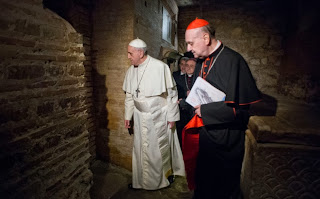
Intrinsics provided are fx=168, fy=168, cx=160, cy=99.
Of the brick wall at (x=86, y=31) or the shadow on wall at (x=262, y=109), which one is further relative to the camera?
the brick wall at (x=86, y=31)

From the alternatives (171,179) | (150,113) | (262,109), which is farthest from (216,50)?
(171,179)

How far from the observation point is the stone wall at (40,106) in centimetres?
140

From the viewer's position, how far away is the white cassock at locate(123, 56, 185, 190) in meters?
2.97

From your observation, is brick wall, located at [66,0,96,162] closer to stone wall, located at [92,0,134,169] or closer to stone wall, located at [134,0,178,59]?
stone wall, located at [92,0,134,169]

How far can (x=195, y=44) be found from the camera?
71.1 inches

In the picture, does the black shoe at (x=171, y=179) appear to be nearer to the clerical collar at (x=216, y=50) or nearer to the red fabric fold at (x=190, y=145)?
the red fabric fold at (x=190, y=145)

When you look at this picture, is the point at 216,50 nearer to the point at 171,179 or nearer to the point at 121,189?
the point at 171,179

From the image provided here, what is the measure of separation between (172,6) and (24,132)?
18.8 feet

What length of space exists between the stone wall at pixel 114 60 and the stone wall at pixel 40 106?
4.90ft

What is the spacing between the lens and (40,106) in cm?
166

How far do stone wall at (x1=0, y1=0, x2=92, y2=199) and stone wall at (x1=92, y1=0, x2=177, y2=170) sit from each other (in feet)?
4.90

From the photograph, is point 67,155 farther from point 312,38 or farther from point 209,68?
point 312,38

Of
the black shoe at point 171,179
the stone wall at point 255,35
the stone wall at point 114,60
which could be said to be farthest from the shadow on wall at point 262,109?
the stone wall at point 255,35

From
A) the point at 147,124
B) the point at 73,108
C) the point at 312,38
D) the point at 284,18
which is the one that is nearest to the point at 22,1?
the point at 73,108
